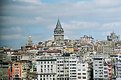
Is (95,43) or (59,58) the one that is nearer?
(59,58)

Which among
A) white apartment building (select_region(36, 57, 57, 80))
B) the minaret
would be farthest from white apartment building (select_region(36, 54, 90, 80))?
the minaret

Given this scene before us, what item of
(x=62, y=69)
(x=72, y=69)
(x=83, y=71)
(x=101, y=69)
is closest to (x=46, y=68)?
(x=62, y=69)

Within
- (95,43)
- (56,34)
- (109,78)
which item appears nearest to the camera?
(109,78)

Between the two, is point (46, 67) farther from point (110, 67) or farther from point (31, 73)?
point (110, 67)

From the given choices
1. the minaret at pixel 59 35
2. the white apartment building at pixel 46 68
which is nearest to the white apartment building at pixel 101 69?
the white apartment building at pixel 46 68

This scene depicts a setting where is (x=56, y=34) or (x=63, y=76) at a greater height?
(x=56, y=34)

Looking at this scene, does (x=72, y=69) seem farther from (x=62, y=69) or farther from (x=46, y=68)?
(x=46, y=68)

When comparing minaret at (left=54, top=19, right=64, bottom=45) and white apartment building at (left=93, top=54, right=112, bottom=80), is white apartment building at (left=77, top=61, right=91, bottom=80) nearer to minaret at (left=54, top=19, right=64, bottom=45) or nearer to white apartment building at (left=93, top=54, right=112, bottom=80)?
white apartment building at (left=93, top=54, right=112, bottom=80)

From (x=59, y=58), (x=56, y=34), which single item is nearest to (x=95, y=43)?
(x=56, y=34)

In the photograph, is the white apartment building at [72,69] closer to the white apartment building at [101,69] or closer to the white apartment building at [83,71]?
the white apartment building at [83,71]

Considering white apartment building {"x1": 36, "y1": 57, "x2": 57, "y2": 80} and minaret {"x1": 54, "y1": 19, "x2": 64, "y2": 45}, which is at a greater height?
minaret {"x1": 54, "y1": 19, "x2": 64, "y2": 45}

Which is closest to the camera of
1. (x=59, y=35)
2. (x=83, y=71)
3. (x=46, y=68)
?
(x=83, y=71)
